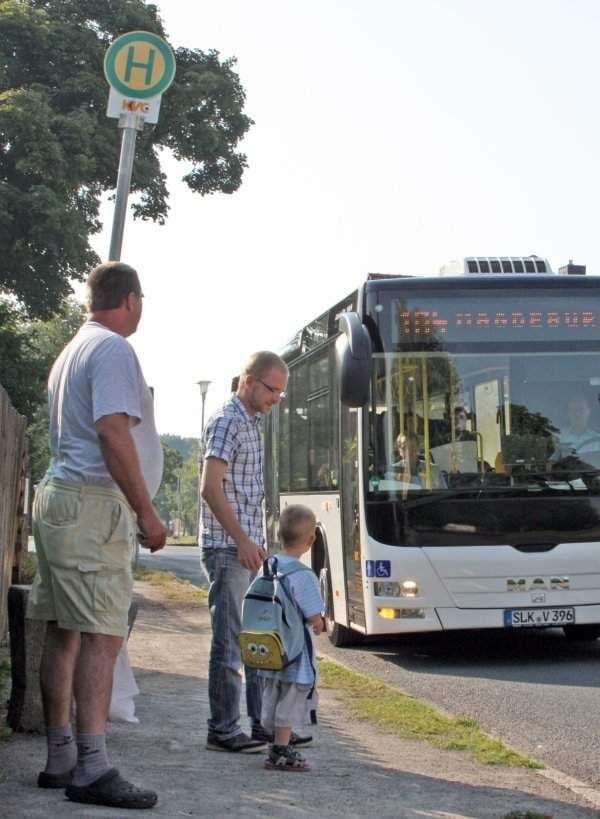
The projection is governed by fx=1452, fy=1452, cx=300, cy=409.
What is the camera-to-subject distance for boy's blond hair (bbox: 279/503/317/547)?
21.9ft

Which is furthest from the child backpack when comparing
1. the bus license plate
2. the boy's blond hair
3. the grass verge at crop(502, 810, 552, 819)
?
the bus license plate

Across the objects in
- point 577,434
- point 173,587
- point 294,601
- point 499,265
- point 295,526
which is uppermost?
point 499,265

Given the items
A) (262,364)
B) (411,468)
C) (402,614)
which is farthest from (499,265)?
(262,364)

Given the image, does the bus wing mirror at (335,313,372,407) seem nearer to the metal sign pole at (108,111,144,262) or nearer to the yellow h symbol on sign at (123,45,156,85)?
the metal sign pole at (108,111,144,262)

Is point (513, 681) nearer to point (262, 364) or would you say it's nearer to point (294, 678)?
point (294, 678)

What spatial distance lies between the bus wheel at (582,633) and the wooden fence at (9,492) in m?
5.23

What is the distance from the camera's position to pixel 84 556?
5531mm

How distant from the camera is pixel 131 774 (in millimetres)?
6191

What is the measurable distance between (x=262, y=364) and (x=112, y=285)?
1.30 meters

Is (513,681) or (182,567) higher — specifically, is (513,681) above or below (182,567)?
below

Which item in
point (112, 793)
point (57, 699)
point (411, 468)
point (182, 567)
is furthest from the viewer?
point (182, 567)

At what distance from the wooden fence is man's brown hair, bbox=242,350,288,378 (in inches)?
129

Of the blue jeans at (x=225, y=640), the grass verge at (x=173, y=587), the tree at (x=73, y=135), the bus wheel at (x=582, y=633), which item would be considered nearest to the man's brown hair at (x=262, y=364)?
the blue jeans at (x=225, y=640)

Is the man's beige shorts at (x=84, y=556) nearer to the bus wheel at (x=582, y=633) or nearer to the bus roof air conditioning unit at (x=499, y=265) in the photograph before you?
the bus roof air conditioning unit at (x=499, y=265)
